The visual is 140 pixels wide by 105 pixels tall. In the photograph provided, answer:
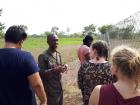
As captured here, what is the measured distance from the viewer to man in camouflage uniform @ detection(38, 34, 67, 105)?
23.6ft

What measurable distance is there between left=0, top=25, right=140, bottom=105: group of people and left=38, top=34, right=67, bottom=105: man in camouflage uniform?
9 centimetres

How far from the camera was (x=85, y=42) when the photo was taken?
8445 mm

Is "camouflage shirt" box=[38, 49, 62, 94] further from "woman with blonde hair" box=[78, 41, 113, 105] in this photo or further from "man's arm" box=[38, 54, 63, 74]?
"woman with blonde hair" box=[78, 41, 113, 105]

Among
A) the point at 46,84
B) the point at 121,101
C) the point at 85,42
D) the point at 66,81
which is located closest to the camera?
the point at 121,101

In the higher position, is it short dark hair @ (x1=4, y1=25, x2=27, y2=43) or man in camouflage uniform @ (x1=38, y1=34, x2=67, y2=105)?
short dark hair @ (x1=4, y1=25, x2=27, y2=43)

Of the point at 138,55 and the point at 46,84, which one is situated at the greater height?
the point at 138,55

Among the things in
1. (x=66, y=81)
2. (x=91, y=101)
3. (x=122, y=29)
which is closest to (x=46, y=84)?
(x=91, y=101)

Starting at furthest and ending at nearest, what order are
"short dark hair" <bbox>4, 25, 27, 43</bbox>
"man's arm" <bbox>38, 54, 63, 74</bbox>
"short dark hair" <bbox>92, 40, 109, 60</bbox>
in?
"man's arm" <bbox>38, 54, 63, 74</bbox>, "short dark hair" <bbox>92, 40, 109, 60</bbox>, "short dark hair" <bbox>4, 25, 27, 43</bbox>

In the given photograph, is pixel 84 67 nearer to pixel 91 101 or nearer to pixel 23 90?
pixel 23 90

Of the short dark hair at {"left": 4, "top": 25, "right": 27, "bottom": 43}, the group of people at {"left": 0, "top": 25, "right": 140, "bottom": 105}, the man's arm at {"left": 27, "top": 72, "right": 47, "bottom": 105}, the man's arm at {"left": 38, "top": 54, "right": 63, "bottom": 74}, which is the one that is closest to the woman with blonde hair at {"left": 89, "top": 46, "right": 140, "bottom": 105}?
the group of people at {"left": 0, "top": 25, "right": 140, "bottom": 105}

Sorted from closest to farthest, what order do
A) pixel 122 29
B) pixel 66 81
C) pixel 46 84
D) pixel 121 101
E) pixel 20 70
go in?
pixel 121 101, pixel 20 70, pixel 46 84, pixel 122 29, pixel 66 81

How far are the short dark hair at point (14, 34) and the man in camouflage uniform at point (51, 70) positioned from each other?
69.2 inches

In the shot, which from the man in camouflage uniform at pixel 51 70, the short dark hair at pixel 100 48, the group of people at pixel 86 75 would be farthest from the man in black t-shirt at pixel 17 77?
the man in camouflage uniform at pixel 51 70

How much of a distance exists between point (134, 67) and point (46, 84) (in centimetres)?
370
